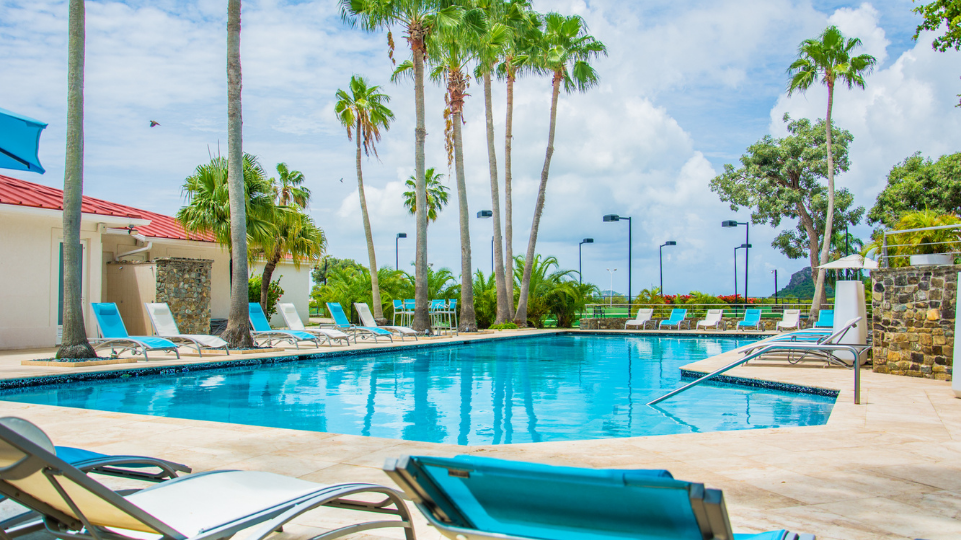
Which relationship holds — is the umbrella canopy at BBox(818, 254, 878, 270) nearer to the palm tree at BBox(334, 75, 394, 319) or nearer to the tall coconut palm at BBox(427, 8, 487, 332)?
the tall coconut palm at BBox(427, 8, 487, 332)

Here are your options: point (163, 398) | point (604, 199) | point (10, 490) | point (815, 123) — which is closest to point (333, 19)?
point (163, 398)

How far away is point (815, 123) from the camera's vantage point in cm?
3203

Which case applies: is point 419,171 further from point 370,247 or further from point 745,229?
point 745,229

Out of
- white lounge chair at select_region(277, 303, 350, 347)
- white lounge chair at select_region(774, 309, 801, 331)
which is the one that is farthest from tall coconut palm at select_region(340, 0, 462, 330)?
white lounge chair at select_region(774, 309, 801, 331)

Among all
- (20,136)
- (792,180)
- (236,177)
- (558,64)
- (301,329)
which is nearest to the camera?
(20,136)

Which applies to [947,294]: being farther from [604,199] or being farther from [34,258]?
[604,199]

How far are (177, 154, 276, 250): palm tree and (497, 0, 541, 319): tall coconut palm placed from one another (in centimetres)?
869

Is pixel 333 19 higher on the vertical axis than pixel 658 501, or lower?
higher

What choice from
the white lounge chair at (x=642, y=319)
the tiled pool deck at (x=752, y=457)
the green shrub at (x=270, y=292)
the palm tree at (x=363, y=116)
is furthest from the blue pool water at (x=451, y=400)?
the white lounge chair at (x=642, y=319)

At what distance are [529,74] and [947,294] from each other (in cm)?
1763

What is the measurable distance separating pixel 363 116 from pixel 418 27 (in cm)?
574

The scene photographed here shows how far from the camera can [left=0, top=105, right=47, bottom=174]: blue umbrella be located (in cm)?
388

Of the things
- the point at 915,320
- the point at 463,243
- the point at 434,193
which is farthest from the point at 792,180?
the point at 915,320

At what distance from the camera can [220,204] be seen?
54.7 ft
